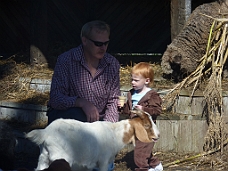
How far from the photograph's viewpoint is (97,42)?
18.3 ft

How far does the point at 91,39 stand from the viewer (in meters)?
5.59

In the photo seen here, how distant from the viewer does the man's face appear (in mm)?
5570

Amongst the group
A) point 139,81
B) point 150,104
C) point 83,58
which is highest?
point 83,58

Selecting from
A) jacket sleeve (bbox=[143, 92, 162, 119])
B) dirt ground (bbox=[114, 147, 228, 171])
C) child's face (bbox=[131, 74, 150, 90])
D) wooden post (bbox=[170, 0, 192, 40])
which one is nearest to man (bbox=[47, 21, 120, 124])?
child's face (bbox=[131, 74, 150, 90])

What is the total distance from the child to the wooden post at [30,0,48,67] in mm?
2809

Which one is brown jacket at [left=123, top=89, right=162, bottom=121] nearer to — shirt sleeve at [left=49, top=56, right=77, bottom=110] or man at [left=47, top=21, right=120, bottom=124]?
man at [left=47, top=21, right=120, bottom=124]

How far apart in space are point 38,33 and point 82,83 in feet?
10.3

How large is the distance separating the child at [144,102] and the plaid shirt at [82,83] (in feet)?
0.87

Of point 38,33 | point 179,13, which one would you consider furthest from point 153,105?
point 38,33

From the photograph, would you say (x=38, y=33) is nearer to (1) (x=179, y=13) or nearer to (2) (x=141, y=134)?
(1) (x=179, y=13)

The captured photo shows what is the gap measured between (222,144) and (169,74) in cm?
131

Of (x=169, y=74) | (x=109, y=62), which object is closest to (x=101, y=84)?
(x=109, y=62)

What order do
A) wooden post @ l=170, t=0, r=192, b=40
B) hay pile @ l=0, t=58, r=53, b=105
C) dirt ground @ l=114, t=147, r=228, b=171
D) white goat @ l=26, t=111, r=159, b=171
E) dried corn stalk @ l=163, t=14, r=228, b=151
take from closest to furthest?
white goat @ l=26, t=111, r=159, b=171
dirt ground @ l=114, t=147, r=228, b=171
dried corn stalk @ l=163, t=14, r=228, b=151
wooden post @ l=170, t=0, r=192, b=40
hay pile @ l=0, t=58, r=53, b=105

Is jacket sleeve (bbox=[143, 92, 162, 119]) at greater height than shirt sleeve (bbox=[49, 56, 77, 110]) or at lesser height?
lesser
